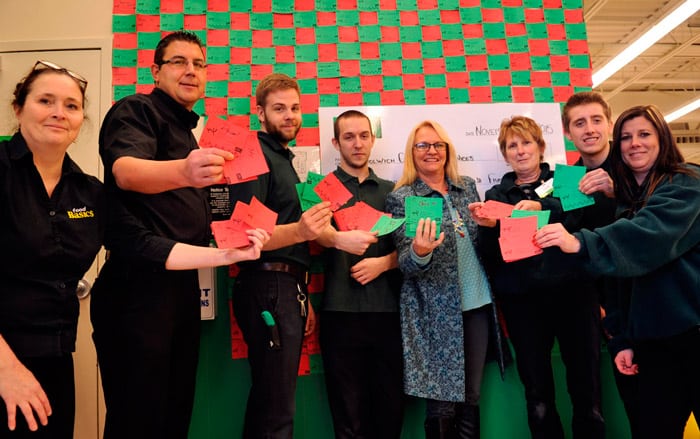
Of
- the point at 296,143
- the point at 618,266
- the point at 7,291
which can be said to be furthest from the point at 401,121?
the point at 7,291

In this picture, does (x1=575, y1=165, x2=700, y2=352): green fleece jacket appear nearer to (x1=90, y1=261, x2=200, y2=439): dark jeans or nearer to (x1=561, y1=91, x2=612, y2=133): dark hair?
(x1=561, y1=91, x2=612, y2=133): dark hair

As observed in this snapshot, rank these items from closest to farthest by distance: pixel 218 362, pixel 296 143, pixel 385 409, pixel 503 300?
1. pixel 385 409
2. pixel 503 300
3. pixel 218 362
4. pixel 296 143

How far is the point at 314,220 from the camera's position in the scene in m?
1.90

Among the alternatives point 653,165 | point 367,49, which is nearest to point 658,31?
point 367,49

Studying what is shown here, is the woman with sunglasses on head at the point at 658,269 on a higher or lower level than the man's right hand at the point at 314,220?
lower

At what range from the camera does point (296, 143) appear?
2.97 metres

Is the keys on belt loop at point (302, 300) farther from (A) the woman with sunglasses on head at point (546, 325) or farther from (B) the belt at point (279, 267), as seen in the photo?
(A) the woman with sunglasses on head at point (546, 325)

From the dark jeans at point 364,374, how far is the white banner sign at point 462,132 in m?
1.00

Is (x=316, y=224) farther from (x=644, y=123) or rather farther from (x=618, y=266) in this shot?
(x=644, y=123)

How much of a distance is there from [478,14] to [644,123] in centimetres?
169

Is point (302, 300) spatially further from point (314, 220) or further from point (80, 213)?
point (80, 213)

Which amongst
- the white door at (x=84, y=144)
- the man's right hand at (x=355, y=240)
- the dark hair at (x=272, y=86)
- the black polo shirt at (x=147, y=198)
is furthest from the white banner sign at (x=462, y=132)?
the white door at (x=84, y=144)

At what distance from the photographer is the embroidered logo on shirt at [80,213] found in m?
1.55

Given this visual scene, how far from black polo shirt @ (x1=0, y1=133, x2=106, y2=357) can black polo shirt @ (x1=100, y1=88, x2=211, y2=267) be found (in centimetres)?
10
